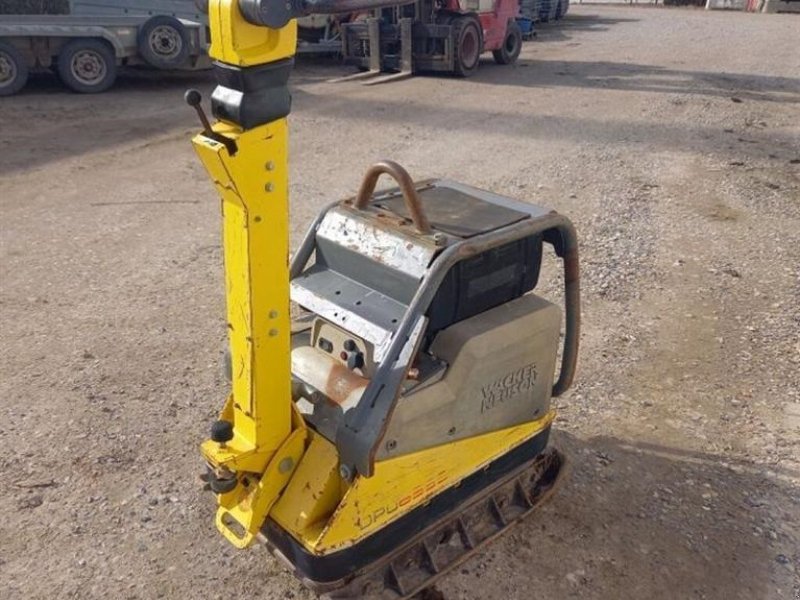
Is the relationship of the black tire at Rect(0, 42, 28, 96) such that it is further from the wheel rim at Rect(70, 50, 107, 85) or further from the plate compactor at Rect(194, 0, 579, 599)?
the plate compactor at Rect(194, 0, 579, 599)

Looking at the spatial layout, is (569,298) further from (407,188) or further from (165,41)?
(165,41)

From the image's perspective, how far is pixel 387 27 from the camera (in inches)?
558

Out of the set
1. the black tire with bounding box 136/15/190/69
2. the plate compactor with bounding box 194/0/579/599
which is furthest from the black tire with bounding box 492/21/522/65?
the plate compactor with bounding box 194/0/579/599

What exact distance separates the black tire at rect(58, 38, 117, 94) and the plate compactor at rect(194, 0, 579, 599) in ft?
33.1

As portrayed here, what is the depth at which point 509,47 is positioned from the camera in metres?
15.9

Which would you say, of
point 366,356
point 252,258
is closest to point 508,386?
point 366,356

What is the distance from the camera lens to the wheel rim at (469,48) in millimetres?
14070

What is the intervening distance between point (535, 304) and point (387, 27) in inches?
470

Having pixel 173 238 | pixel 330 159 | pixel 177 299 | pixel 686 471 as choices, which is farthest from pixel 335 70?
pixel 686 471

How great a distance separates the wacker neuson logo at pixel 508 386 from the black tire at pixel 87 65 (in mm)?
10802

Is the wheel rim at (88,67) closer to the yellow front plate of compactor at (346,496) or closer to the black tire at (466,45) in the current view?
the black tire at (466,45)

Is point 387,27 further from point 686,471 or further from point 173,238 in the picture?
point 686,471

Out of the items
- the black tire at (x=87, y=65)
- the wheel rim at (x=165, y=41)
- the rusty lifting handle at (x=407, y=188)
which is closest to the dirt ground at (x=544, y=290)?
the black tire at (x=87, y=65)

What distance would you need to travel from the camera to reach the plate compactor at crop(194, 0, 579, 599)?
2541 millimetres
